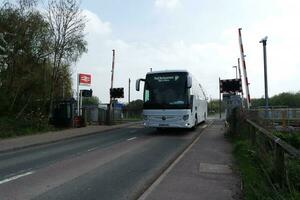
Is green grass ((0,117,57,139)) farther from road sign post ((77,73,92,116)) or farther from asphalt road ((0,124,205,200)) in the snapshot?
asphalt road ((0,124,205,200))

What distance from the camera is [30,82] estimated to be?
27.6 metres

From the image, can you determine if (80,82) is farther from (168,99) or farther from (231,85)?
(231,85)

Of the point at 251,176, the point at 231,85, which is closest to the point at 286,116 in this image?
the point at 231,85

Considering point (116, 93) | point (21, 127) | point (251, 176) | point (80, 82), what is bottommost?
point (251, 176)

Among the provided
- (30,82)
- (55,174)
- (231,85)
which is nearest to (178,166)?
(55,174)

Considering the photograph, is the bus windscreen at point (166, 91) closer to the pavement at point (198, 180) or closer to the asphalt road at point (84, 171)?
the asphalt road at point (84, 171)

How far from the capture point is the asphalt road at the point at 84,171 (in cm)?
845

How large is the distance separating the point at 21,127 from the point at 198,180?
1682cm

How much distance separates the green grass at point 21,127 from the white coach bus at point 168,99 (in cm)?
650

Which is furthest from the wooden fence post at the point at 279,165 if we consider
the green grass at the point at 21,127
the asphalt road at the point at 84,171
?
the green grass at the point at 21,127

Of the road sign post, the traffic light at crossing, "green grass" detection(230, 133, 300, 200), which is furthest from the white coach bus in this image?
the traffic light at crossing

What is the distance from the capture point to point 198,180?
9.83 m

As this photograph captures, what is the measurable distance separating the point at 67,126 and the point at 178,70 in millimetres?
9744

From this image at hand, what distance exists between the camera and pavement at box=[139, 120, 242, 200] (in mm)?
8211
